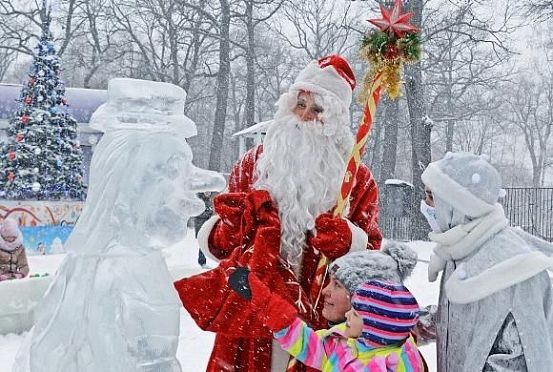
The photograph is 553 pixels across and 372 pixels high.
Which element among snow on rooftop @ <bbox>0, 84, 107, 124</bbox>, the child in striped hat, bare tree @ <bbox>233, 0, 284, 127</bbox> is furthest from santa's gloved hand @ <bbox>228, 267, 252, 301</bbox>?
bare tree @ <bbox>233, 0, 284, 127</bbox>

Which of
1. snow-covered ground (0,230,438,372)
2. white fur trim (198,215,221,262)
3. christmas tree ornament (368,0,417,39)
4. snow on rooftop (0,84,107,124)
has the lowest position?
snow-covered ground (0,230,438,372)

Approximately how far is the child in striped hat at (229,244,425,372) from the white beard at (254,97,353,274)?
598 millimetres

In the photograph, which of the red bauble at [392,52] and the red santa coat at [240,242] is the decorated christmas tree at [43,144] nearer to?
the red santa coat at [240,242]

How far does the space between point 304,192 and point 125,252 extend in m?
1.15

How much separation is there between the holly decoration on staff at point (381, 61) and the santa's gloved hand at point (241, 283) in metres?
0.53

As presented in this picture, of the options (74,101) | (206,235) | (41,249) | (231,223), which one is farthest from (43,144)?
(231,223)

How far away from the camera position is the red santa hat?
10.3 feet

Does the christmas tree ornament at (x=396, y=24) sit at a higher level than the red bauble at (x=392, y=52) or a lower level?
higher

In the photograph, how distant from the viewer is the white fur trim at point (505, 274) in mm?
2191

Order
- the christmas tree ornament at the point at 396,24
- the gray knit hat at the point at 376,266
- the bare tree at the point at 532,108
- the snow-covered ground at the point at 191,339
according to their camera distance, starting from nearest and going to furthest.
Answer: the gray knit hat at the point at 376,266, the christmas tree ornament at the point at 396,24, the snow-covered ground at the point at 191,339, the bare tree at the point at 532,108

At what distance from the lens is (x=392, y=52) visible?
2.69 metres

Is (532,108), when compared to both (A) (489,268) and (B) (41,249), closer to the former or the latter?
(B) (41,249)

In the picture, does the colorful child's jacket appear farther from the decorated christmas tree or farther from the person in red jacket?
the decorated christmas tree

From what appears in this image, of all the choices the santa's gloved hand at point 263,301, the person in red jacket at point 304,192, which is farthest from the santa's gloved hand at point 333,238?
the santa's gloved hand at point 263,301
